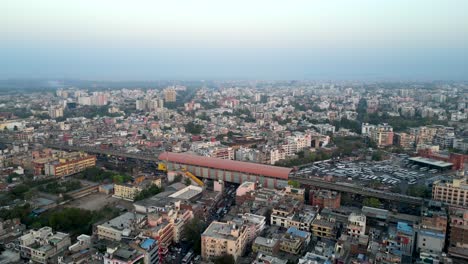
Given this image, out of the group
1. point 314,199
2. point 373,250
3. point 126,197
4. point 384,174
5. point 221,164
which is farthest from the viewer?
point 384,174

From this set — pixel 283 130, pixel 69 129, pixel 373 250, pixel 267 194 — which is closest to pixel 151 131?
pixel 69 129

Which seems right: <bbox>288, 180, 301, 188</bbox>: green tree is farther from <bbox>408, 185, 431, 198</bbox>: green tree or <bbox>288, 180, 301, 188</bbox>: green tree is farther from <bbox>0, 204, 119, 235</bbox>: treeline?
<bbox>0, 204, 119, 235</bbox>: treeline

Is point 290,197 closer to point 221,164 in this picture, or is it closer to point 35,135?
point 221,164

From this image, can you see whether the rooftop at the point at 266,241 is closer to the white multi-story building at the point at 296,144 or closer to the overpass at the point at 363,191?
the overpass at the point at 363,191

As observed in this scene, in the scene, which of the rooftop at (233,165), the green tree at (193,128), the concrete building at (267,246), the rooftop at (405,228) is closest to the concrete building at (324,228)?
the concrete building at (267,246)

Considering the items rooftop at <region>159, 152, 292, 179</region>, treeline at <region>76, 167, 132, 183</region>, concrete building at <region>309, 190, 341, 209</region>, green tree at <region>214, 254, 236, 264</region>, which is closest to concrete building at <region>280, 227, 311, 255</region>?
green tree at <region>214, 254, 236, 264</region>

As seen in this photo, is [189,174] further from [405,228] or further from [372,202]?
[405,228]
